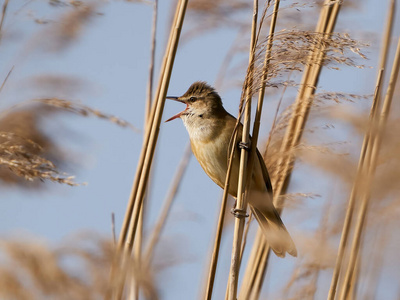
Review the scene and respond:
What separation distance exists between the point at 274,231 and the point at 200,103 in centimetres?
79

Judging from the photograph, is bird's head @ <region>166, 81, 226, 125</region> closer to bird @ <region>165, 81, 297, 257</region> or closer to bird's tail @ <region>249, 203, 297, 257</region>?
bird @ <region>165, 81, 297, 257</region>

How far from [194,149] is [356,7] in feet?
3.59

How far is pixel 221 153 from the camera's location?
266 cm

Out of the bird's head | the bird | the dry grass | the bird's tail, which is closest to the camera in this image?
the dry grass

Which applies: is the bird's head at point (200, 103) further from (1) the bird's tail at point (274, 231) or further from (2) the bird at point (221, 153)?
(1) the bird's tail at point (274, 231)

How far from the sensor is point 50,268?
1.46m

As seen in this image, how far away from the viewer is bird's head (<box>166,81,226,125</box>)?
2805 mm

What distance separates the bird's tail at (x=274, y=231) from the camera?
2414 millimetres

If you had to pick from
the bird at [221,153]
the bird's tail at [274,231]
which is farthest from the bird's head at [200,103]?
the bird's tail at [274,231]

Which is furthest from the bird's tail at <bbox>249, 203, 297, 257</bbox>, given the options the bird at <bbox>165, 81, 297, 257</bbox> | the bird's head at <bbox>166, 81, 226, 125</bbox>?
the bird's head at <bbox>166, 81, 226, 125</bbox>

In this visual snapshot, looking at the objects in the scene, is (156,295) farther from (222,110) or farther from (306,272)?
(222,110)

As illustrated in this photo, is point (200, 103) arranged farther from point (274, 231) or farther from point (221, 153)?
point (274, 231)

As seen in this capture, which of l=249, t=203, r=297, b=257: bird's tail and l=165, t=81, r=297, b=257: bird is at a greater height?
l=165, t=81, r=297, b=257: bird

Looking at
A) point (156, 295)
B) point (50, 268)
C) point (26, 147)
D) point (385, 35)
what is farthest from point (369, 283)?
point (26, 147)
